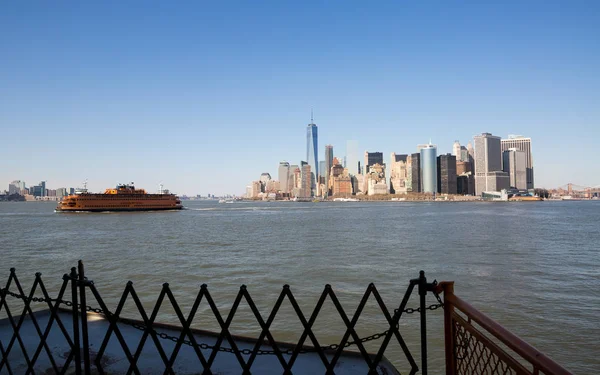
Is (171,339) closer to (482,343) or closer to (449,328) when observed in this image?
(449,328)

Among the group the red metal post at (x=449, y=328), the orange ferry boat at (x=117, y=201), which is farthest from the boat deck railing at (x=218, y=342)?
the orange ferry boat at (x=117, y=201)

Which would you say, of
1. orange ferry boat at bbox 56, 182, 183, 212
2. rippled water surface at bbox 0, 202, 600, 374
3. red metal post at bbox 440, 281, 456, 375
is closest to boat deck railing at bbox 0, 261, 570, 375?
red metal post at bbox 440, 281, 456, 375

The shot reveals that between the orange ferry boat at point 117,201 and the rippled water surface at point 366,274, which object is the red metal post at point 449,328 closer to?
the rippled water surface at point 366,274

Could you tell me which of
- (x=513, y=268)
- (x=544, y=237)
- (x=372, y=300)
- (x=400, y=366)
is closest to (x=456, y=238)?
(x=544, y=237)

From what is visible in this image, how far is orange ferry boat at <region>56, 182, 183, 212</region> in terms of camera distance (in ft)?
331

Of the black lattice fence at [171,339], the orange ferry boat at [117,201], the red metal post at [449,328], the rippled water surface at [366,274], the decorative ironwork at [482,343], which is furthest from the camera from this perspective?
the orange ferry boat at [117,201]

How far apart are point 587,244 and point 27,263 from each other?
4372 cm

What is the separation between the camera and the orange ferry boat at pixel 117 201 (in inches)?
3967

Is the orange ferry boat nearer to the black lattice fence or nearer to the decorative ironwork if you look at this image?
the black lattice fence

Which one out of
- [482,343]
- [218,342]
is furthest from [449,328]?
[218,342]

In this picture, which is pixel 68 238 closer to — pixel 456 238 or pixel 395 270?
pixel 395 270

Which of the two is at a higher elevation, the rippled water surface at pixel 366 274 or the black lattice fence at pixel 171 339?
the black lattice fence at pixel 171 339

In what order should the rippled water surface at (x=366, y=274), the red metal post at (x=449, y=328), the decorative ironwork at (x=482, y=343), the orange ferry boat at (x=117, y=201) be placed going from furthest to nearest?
the orange ferry boat at (x=117, y=201) < the rippled water surface at (x=366, y=274) < the red metal post at (x=449, y=328) < the decorative ironwork at (x=482, y=343)

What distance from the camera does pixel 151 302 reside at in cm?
1591
